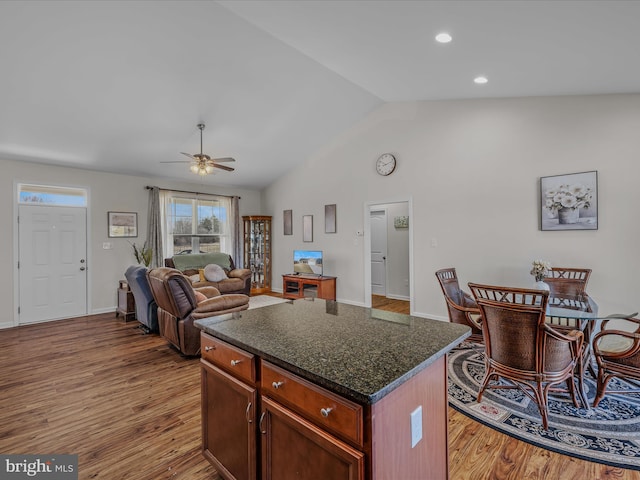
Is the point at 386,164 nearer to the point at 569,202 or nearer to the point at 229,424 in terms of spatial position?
the point at 569,202

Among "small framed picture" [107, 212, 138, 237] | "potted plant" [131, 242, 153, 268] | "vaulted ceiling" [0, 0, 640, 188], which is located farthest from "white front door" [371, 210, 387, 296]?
"small framed picture" [107, 212, 138, 237]

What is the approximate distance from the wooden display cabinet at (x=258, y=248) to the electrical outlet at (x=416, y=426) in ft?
21.6

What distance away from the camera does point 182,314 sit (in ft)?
11.3

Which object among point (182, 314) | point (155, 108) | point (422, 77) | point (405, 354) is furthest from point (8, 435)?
point (422, 77)

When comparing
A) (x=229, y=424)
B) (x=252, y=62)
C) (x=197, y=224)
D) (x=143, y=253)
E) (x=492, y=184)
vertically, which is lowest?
(x=229, y=424)

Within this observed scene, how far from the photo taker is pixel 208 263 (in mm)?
6652

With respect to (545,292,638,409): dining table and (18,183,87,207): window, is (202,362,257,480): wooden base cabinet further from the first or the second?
(18,183,87,207): window

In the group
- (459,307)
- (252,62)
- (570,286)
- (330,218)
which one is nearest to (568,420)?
(459,307)

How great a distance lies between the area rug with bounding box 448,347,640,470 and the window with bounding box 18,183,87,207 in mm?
6471

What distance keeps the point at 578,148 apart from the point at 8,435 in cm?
595

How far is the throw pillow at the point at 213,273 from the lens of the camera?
6.22 metres

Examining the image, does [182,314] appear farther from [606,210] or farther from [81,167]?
[606,210]

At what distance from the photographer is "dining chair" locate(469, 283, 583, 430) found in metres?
2.04

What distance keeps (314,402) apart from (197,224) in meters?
6.64
